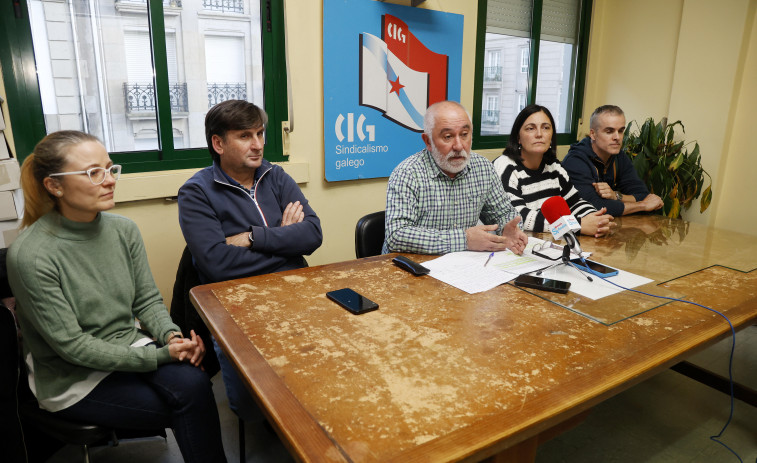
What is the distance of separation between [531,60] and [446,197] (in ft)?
8.80

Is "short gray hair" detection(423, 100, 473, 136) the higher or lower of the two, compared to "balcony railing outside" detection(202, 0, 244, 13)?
lower

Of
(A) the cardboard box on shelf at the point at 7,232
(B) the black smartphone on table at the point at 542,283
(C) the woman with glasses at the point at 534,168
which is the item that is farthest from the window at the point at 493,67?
(A) the cardboard box on shelf at the point at 7,232

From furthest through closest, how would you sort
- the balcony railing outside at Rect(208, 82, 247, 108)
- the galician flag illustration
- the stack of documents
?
the galician flag illustration
the balcony railing outside at Rect(208, 82, 247, 108)
the stack of documents

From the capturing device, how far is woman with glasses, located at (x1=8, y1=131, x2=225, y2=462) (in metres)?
1.32

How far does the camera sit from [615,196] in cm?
283

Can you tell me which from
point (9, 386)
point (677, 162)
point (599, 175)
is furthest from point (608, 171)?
point (9, 386)

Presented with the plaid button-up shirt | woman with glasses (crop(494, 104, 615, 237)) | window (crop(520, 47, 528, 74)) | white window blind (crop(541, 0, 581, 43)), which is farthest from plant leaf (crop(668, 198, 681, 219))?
the plaid button-up shirt

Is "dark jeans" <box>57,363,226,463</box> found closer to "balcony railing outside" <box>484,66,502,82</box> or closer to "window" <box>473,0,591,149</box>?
"window" <box>473,0,591,149</box>

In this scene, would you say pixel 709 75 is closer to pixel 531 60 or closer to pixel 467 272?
pixel 531 60

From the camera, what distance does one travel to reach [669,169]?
3621mm

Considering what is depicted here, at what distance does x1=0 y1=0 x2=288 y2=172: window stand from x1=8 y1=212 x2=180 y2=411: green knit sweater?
1.22 meters

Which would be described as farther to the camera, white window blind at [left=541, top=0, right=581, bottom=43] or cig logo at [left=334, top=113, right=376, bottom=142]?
white window blind at [left=541, top=0, right=581, bottom=43]

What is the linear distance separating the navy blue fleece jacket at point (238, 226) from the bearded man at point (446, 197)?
1.28ft

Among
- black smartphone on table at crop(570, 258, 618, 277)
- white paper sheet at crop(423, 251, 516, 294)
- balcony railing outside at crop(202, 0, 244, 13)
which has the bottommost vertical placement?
white paper sheet at crop(423, 251, 516, 294)
